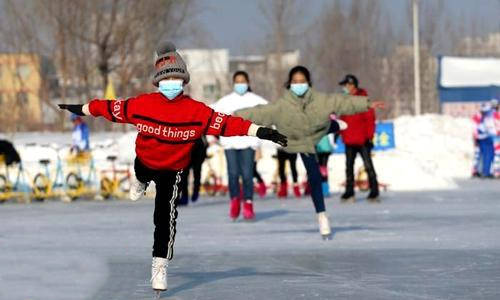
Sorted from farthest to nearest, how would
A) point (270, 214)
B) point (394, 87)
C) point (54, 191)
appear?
point (394, 87)
point (54, 191)
point (270, 214)

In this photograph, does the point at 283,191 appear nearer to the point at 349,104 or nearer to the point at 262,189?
the point at 262,189

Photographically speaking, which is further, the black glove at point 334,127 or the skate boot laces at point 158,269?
the black glove at point 334,127

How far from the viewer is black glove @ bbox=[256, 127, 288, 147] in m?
9.36

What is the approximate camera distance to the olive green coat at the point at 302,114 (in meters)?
14.0

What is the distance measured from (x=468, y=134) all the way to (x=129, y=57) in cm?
1935

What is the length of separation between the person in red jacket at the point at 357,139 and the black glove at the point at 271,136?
10667 millimetres

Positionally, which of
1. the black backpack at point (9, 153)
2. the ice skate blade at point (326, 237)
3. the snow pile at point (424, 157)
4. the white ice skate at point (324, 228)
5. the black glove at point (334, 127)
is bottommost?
the snow pile at point (424, 157)

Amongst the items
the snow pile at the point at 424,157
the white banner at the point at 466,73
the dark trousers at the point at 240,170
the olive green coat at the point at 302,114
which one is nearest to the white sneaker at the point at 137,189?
the olive green coat at the point at 302,114

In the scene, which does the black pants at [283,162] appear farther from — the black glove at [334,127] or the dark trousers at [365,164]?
the black glove at [334,127]

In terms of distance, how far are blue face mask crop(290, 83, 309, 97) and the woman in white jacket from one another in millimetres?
2171

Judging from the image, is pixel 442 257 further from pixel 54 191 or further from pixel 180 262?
pixel 54 191

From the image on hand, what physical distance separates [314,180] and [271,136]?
178 inches

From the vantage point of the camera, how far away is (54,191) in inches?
932

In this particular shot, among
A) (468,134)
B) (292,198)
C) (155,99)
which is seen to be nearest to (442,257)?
(155,99)
